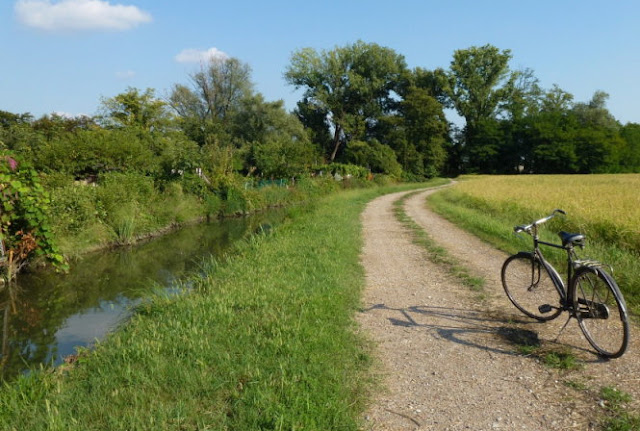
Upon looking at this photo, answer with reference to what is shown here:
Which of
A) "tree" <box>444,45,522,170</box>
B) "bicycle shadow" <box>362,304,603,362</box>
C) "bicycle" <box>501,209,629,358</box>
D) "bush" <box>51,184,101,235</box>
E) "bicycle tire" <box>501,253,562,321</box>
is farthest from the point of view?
"tree" <box>444,45,522,170</box>

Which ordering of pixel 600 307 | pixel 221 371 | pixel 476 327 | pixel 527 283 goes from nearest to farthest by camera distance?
pixel 221 371
pixel 600 307
pixel 476 327
pixel 527 283

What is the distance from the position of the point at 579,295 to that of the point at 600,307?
0.30m

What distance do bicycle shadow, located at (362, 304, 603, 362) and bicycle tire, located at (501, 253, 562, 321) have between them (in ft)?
1.54

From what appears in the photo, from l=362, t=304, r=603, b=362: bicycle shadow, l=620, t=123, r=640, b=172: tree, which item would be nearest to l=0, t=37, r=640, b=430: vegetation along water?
l=362, t=304, r=603, b=362: bicycle shadow

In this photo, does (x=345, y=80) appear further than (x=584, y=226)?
Yes

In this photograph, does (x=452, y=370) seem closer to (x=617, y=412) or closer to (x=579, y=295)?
(x=617, y=412)

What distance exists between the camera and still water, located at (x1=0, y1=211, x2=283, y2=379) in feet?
21.3

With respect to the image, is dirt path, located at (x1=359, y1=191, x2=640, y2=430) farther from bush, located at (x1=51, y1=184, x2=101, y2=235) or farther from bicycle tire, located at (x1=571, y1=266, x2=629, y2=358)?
bush, located at (x1=51, y1=184, x2=101, y2=235)

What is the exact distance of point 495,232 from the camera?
37.4ft

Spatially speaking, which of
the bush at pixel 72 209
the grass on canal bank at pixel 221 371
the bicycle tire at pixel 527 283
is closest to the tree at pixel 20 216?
the bush at pixel 72 209

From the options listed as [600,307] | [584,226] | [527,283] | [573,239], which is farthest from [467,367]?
[584,226]

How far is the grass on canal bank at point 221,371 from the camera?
326 cm

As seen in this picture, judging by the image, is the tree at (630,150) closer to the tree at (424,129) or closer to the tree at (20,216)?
the tree at (424,129)

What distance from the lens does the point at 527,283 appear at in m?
Answer: 5.78
